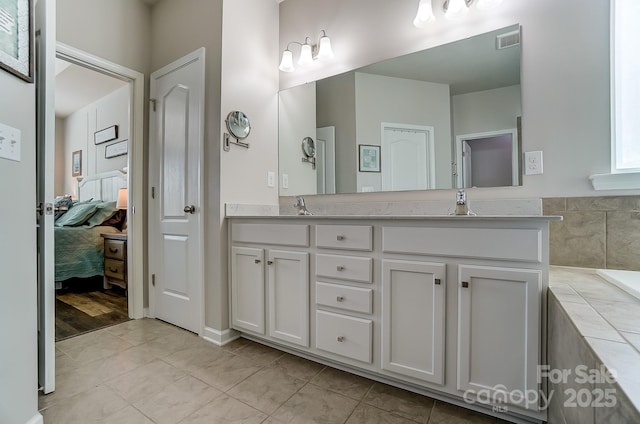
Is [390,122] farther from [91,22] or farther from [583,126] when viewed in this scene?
[91,22]

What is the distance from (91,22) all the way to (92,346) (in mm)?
2407

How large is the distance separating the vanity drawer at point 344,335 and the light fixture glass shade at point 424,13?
1.85 m

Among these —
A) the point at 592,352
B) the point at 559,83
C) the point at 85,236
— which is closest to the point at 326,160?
the point at 559,83

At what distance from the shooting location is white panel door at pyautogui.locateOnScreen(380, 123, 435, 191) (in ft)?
6.00

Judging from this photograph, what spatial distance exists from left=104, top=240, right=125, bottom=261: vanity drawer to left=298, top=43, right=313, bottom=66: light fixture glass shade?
8.38 ft

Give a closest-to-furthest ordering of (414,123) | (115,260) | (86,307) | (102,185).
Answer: (414,123) < (86,307) < (115,260) < (102,185)

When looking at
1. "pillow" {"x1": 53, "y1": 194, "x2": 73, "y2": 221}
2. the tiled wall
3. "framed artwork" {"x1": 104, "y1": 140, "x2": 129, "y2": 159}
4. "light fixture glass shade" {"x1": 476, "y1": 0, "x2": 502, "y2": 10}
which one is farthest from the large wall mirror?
"pillow" {"x1": 53, "y1": 194, "x2": 73, "y2": 221}

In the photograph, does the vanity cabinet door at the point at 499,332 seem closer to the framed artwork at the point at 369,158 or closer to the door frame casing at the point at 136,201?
the framed artwork at the point at 369,158

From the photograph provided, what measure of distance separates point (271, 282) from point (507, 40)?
78.4 inches

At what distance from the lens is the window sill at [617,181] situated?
127 centimetres

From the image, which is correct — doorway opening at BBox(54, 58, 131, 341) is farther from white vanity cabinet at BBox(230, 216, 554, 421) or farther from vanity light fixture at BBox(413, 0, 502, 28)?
vanity light fixture at BBox(413, 0, 502, 28)

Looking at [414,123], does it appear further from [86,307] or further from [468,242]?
[86,307]

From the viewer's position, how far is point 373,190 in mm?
2023

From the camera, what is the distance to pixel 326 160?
7.34ft
